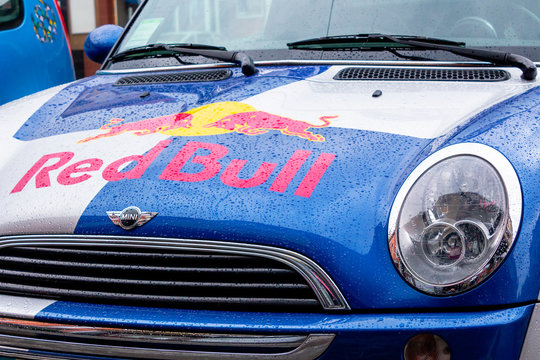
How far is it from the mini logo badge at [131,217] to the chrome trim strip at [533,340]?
0.96 meters

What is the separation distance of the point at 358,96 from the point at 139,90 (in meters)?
0.90

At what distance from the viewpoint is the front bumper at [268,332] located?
1.65m

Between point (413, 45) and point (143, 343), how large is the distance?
4.92 feet

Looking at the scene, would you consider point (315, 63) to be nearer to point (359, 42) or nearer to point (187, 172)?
point (359, 42)

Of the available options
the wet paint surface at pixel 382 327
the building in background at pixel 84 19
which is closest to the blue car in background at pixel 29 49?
the wet paint surface at pixel 382 327

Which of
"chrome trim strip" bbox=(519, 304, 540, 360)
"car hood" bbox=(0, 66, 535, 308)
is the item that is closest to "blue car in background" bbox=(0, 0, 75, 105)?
"car hood" bbox=(0, 66, 535, 308)

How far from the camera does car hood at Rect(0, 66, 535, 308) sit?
176 centimetres

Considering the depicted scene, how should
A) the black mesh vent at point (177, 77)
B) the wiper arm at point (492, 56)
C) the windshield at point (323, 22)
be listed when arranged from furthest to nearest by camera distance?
the black mesh vent at point (177, 77) → the windshield at point (323, 22) → the wiper arm at point (492, 56)

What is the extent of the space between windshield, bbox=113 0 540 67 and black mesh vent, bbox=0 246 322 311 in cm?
124

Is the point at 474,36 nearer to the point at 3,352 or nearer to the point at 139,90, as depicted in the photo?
the point at 139,90

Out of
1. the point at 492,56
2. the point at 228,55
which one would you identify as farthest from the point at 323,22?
the point at 492,56

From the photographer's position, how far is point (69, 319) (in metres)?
1.89

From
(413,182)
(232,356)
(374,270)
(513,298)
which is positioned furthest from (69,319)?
(513,298)

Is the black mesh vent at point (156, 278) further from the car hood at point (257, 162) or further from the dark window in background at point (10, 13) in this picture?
the dark window in background at point (10, 13)
